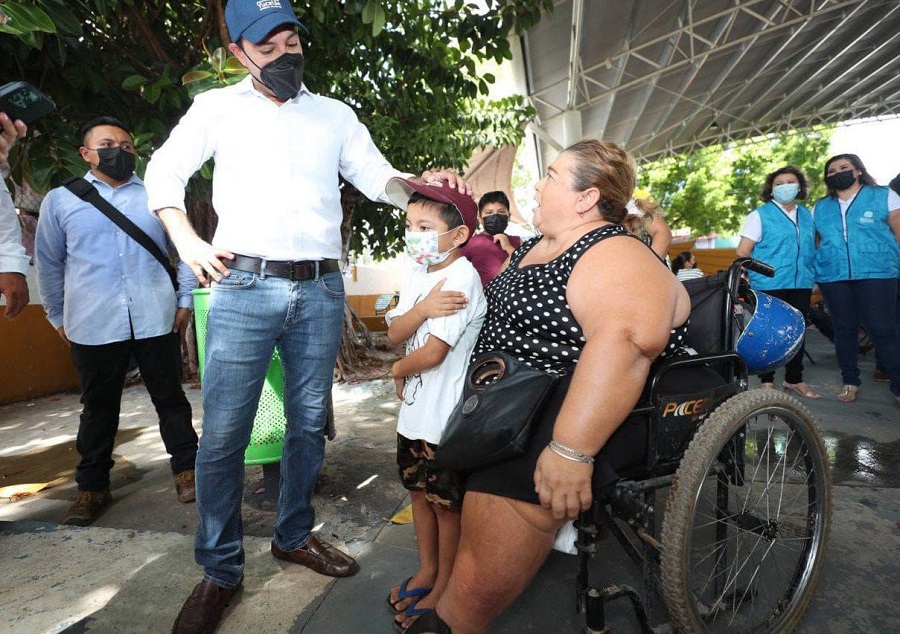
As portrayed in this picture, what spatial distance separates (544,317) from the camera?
4.80 feet

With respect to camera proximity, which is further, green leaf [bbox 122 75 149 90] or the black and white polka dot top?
green leaf [bbox 122 75 149 90]

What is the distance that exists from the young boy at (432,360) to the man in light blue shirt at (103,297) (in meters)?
1.58

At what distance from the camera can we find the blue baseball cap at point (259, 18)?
174 cm

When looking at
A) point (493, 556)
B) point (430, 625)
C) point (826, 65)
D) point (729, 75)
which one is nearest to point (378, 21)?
point (493, 556)

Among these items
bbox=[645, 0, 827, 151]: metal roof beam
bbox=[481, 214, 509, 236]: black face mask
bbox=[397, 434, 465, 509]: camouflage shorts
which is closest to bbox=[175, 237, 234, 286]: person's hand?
bbox=[397, 434, 465, 509]: camouflage shorts

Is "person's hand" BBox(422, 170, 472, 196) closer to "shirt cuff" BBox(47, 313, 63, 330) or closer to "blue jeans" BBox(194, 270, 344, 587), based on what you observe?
"blue jeans" BBox(194, 270, 344, 587)

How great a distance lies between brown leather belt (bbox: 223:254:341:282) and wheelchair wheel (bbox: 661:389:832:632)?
4.32ft

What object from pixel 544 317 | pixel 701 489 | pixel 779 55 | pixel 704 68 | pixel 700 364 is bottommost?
pixel 701 489

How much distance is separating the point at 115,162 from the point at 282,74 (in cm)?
144

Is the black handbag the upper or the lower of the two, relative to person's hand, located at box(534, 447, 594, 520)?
upper

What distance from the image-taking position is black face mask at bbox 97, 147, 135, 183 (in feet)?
8.79

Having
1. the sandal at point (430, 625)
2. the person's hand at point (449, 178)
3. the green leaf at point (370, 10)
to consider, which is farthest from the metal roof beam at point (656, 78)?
the sandal at point (430, 625)

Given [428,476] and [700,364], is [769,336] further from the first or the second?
[428,476]

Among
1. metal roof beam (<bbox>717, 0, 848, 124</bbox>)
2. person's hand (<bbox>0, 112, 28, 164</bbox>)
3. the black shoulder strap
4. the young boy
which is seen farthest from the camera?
metal roof beam (<bbox>717, 0, 848, 124</bbox>)
